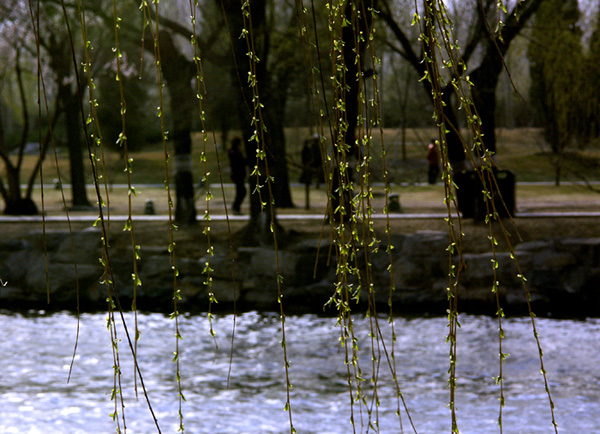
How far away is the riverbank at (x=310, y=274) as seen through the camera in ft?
20.4

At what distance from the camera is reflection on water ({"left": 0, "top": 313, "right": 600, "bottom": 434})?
3637 millimetres

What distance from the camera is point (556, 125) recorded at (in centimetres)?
1066

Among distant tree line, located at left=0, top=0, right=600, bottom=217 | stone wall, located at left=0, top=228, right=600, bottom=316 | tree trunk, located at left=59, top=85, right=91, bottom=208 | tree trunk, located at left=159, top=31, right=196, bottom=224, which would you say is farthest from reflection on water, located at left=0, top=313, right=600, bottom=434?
tree trunk, located at left=59, top=85, right=91, bottom=208

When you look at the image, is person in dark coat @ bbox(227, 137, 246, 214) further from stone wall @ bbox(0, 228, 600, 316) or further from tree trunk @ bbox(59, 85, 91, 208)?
tree trunk @ bbox(59, 85, 91, 208)

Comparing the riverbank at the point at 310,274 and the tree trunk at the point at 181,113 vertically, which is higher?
the tree trunk at the point at 181,113

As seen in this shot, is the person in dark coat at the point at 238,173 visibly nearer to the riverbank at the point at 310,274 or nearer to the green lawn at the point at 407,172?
the green lawn at the point at 407,172

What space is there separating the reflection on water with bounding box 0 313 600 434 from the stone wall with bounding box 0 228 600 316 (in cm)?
44

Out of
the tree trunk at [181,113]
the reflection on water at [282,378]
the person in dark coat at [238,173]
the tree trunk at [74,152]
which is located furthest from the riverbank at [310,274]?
the tree trunk at [74,152]

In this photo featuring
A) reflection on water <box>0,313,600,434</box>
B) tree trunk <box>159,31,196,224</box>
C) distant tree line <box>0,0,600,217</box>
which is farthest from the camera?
tree trunk <box>159,31,196,224</box>

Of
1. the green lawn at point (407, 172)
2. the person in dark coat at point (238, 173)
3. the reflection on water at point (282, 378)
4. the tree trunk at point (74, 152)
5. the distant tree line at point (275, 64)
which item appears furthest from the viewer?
the tree trunk at point (74, 152)

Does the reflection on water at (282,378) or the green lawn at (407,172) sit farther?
the green lawn at (407,172)

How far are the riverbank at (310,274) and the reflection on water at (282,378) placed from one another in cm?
45

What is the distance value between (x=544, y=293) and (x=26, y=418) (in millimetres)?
3804

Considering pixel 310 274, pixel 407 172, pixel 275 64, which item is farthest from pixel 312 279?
pixel 407 172
